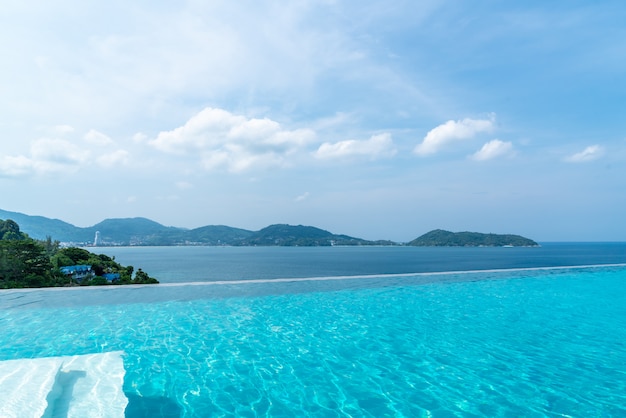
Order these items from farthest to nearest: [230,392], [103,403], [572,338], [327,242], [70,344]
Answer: [327,242]
[572,338]
[70,344]
[230,392]
[103,403]

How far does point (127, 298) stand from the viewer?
35.8ft

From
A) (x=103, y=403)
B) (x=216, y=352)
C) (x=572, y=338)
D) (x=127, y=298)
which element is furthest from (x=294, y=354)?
(x=127, y=298)

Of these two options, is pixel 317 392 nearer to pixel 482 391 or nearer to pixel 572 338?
pixel 482 391

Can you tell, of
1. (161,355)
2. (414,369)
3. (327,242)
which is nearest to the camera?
(414,369)

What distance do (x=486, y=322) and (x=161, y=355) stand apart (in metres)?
7.41

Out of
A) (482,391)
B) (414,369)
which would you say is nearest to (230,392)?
(414,369)

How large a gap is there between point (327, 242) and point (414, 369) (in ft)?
507

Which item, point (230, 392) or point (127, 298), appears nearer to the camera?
point (230, 392)

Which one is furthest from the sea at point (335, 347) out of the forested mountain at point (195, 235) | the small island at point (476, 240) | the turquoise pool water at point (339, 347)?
the forested mountain at point (195, 235)

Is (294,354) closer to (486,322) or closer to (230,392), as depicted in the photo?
(230,392)

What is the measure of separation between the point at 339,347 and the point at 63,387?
14.0 ft

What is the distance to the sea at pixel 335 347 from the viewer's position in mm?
4402

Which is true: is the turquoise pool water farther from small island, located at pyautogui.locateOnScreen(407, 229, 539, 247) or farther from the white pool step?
small island, located at pyautogui.locateOnScreen(407, 229, 539, 247)

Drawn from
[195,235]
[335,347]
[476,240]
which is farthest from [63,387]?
[195,235]
